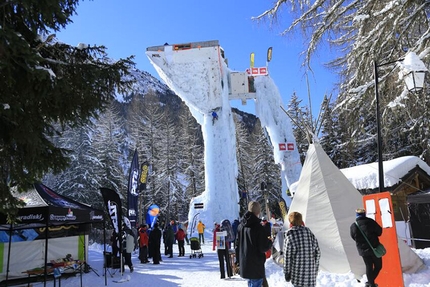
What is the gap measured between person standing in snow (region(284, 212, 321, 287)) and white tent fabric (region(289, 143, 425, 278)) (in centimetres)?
354

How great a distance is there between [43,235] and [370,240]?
9.81m

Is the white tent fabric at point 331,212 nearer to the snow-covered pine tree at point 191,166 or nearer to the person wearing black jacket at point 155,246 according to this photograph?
→ the person wearing black jacket at point 155,246

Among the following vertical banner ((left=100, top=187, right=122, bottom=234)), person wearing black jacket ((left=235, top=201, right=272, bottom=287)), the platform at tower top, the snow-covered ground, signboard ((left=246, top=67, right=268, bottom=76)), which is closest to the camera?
person wearing black jacket ((left=235, top=201, right=272, bottom=287))

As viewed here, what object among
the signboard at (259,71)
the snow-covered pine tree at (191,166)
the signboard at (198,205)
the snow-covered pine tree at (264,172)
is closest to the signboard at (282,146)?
the signboard at (259,71)

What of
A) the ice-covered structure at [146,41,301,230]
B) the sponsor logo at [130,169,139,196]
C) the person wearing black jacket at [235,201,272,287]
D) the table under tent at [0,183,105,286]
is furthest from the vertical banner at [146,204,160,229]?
the person wearing black jacket at [235,201,272,287]

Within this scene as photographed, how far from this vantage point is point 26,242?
36.6 ft

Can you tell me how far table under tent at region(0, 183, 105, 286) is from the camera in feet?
26.6

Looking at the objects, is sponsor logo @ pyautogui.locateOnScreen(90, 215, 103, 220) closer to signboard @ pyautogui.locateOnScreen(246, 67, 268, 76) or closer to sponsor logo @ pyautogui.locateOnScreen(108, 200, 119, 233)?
sponsor logo @ pyautogui.locateOnScreen(108, 200, 119, 233)

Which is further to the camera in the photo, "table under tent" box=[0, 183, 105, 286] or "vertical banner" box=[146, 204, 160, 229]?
"vertical banner" box=[146, 204, 160, 229]

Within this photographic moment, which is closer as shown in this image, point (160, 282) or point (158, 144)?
point (160, 282)

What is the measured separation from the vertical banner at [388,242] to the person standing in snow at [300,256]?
240 cm

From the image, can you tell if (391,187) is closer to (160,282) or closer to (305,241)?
(160,282)

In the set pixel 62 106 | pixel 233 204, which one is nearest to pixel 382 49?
pixel 62 106

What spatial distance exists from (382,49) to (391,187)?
912 centimetres
